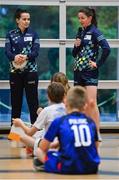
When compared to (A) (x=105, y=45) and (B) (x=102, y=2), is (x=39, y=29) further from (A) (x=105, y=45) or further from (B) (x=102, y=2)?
(A) (x=105, y=45)

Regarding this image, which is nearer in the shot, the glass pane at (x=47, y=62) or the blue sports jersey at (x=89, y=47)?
the blue sports jersey at (x=89, y=47)

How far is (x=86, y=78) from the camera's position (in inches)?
331

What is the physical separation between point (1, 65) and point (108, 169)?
17.8 feet

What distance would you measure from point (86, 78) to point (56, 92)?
2.18 m

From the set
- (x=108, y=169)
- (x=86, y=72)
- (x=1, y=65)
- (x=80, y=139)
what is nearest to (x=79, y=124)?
(x=80, y=139)

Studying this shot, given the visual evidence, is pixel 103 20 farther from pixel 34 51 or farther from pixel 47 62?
pixel 34 51

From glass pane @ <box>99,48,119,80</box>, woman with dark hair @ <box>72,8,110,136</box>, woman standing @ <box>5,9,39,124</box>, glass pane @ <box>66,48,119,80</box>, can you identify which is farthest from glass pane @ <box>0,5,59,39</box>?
woman with dark hair @ <box>72,8,110,136</box>

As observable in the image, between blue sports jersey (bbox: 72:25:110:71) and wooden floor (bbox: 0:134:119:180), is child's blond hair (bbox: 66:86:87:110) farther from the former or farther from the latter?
blue sports jersey (bbox: 72:25:110:71)

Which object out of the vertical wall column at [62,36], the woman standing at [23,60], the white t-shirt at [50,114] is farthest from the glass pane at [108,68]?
the white t-shirt at [50,114]

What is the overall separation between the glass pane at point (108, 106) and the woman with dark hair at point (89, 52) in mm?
2897

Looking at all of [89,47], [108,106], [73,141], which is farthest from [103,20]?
[73,141]

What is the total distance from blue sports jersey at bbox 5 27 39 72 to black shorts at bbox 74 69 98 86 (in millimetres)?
982

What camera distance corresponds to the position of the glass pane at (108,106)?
1141 cm

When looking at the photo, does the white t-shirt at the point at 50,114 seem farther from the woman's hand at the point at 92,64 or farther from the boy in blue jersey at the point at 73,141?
the woman's hand at the point at 92,64
